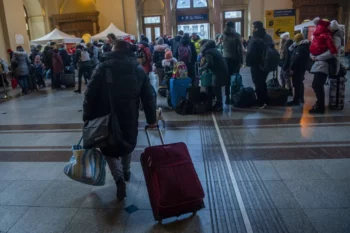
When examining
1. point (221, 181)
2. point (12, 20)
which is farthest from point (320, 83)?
point (12, 20)

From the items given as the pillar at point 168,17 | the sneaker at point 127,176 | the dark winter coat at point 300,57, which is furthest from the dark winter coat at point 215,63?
the pillar at point 168,17

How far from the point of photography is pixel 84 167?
2.94 metres

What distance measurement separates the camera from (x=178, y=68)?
688 cm

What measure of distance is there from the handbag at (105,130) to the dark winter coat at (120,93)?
A: 0.05m

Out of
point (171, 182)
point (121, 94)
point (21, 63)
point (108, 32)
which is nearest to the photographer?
point (171, 182)

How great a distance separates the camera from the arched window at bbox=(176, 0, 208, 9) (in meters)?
20.5

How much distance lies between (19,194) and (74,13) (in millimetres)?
18673

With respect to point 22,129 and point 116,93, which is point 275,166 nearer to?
point 116,93

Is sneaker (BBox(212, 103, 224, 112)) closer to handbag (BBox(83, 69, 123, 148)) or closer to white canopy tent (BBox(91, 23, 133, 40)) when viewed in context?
handbag (BBox(83, 69, 123, 148))

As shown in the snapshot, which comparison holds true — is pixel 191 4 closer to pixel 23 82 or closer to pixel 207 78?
pixel 23 82

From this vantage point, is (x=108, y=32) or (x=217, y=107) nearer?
(x=217, y=107)

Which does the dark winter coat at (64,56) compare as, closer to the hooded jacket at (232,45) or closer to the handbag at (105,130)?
the hooded jacket at (232,45)

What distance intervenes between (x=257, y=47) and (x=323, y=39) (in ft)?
4.13

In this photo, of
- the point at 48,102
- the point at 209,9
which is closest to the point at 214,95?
the point at 48,102
